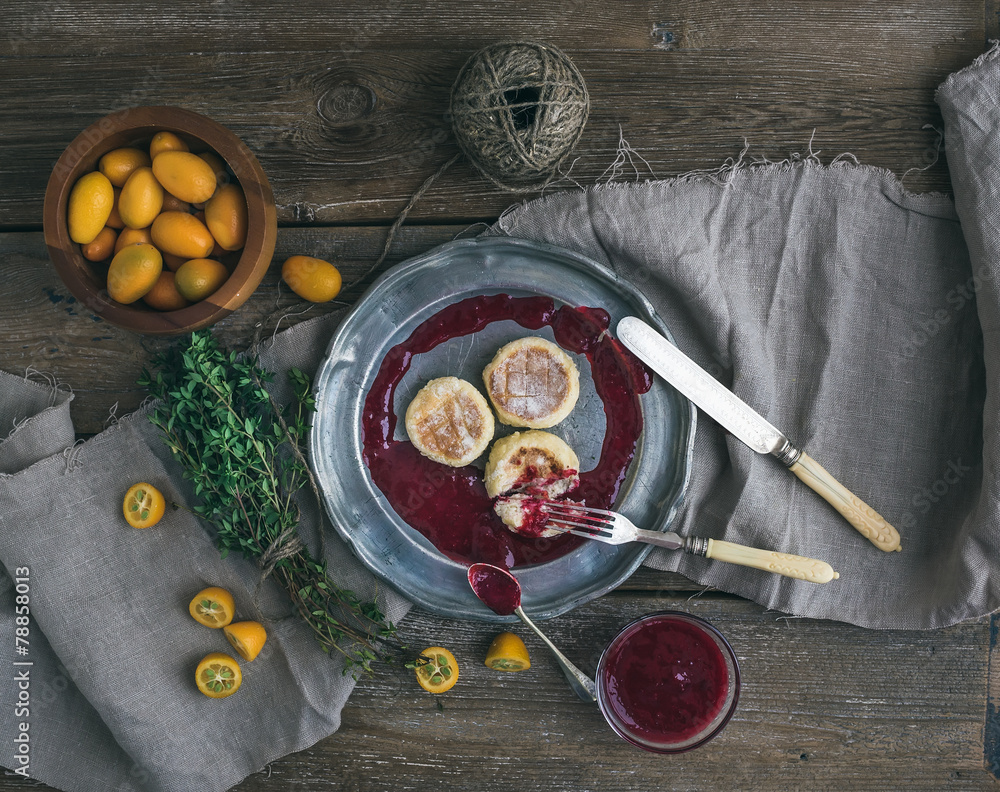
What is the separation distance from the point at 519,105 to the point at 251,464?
55.9 inches

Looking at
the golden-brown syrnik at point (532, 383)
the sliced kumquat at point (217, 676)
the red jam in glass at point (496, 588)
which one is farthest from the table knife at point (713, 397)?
the sliced kumquat at point (217, 676)

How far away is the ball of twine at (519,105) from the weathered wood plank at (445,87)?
290 millimetres

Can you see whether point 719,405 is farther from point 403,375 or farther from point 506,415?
point 403,375

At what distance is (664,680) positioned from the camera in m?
2.30

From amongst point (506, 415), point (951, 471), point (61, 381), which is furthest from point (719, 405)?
point (61, 381)

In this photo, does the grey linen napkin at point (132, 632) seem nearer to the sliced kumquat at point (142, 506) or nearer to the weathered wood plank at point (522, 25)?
the sliced kumquat at point (142, 506)

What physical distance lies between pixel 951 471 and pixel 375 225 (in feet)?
7.46

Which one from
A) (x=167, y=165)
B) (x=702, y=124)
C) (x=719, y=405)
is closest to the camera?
(x=167, y=165)

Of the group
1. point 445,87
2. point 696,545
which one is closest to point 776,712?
point 696,545

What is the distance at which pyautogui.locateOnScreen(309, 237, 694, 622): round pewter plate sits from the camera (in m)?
2.38

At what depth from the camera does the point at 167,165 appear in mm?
2092

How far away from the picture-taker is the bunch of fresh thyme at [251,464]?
2.20 meters

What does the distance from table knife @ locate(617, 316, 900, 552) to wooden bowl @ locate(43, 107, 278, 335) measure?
125cm

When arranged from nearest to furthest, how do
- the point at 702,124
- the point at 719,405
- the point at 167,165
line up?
the point at 167,165, the point at 719,405, the point at 702,124
